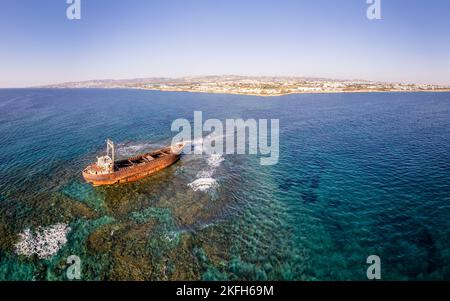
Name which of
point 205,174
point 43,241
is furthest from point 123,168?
point 43,241

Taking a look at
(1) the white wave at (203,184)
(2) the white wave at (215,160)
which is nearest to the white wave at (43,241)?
(1) the white wave at (203,184)

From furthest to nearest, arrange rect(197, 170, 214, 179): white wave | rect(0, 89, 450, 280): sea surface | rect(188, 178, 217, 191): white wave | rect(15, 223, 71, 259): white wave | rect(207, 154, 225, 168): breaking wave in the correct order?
rect(207, 154, 225, 168): breaking wave
rect(197, 170, 214, 179): white wave
rect(188, 178, 217, 191): white wave
rect(15, 223, 71, 259): white wave
rect(0, 89, 450, 280): sea surface

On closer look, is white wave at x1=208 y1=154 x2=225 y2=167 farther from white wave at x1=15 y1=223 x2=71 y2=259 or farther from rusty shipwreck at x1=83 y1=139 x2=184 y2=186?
white wave at x1=15 y1=223 x2=71 y2=259

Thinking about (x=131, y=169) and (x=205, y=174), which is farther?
(x=205, y=174)

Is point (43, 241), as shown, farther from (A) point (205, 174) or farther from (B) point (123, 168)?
(A) point (205, 174)

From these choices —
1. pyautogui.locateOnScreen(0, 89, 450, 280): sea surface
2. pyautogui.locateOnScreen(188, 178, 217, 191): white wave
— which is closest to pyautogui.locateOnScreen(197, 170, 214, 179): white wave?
pyautogui.locateOnScreen(0, 89, 450, 280): sea surface
